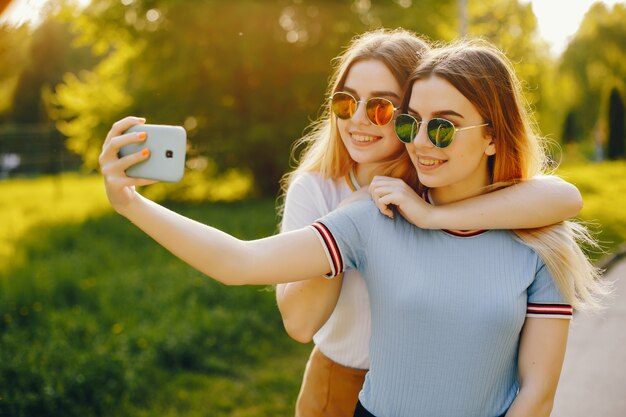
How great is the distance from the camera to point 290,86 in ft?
41.9

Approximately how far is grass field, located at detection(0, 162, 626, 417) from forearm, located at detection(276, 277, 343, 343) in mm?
1552

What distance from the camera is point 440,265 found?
164cm

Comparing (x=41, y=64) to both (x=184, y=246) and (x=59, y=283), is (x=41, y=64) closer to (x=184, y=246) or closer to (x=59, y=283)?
(x=59, y=283)

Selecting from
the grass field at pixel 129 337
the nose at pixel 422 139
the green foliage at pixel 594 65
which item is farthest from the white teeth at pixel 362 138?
the green foliage at pixel 594 65

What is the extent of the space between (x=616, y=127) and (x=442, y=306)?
48.3 feet

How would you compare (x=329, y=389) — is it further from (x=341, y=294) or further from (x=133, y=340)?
(x=133, y=340)

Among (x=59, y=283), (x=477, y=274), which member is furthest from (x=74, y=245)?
(x=477, y=274)

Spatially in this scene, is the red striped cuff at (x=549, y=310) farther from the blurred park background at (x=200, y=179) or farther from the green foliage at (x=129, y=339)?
the green foliage at (x=129, y=339)

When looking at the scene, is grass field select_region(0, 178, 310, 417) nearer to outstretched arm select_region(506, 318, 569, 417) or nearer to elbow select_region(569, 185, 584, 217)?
outstretched arm select_region(506, 318, 569, 417)

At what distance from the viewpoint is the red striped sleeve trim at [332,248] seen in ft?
5.53

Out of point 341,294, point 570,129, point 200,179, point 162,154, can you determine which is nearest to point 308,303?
point 341,294

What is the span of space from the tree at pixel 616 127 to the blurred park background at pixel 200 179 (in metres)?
0.04

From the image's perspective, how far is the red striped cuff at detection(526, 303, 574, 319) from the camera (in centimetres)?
164

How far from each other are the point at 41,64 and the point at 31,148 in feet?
14.0
